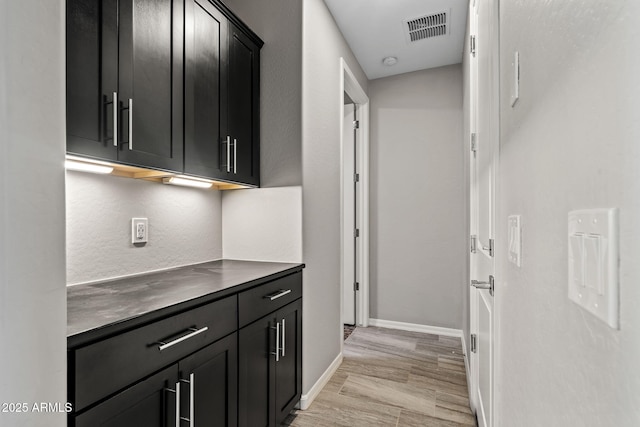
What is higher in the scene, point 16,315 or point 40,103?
point 40,103

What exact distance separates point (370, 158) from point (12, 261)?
3.20 meters

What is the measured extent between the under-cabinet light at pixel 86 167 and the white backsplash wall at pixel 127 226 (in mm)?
36

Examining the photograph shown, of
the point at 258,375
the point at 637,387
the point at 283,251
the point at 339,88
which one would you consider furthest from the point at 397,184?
the point at 637,387

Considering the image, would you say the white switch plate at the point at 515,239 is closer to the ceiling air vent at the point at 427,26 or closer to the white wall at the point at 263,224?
the white wall at the point at 263,224

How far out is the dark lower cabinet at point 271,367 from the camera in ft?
4.69

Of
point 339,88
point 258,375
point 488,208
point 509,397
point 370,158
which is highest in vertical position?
point 339,88

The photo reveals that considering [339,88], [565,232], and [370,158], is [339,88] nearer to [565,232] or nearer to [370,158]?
[370,158]

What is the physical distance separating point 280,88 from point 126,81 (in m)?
0.99

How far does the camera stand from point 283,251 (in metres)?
2.06

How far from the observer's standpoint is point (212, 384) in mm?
1225

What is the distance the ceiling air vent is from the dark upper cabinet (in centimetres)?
182

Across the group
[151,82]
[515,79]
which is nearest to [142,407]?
[151,82]

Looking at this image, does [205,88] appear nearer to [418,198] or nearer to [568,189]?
[568,189]

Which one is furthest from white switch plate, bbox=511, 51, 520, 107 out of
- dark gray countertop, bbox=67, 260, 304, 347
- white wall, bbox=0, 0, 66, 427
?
dark gray countertop, bbox=67, 260, 304, 347
